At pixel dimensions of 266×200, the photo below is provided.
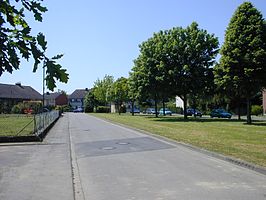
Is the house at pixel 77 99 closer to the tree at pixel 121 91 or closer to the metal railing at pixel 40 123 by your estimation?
the tree at pixel 121 91

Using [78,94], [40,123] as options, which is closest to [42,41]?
[40,123]

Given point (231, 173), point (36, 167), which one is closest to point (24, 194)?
point (36, 167)

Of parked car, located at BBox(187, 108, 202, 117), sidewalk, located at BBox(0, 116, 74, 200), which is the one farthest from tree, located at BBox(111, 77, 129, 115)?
sidewalk, located at BBox(0, 116, 74, 200)

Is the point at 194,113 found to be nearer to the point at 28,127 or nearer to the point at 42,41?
the point at 28,127

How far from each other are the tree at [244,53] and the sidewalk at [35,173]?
70.2 feet

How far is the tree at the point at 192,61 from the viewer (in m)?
48.0

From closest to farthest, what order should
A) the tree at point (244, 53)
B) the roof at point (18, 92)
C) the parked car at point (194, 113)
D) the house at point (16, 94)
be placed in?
the tree at point (244, 53) → the parked car at point (194, 113) → the house at point (16, 94) → the roof at point (18, 92)

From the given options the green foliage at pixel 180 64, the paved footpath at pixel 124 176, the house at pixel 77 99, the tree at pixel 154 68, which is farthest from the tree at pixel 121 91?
the house at pixel 77 99

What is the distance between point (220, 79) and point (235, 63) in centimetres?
253

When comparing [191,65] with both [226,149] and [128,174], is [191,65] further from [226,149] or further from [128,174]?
[128,174]

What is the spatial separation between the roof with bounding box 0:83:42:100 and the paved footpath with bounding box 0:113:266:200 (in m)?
87.3

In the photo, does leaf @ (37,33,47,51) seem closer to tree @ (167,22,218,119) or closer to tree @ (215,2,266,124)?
tree @ (215,2,266,124)

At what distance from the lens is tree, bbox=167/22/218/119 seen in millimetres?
47969

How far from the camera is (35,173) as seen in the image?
1166 cm
